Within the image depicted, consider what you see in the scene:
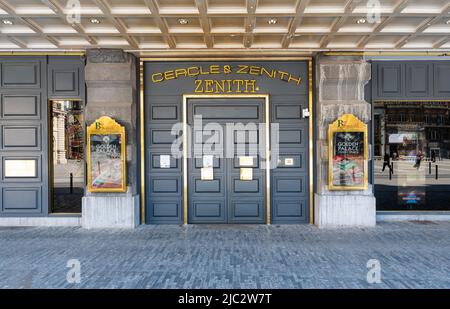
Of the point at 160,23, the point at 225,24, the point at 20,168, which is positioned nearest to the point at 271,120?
the point at 225,24

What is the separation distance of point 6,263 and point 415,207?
9.77 meters

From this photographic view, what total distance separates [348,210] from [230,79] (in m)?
4.57

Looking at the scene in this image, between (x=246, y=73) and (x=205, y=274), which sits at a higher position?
(x=246, y=73)

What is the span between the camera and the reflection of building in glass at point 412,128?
912 cm

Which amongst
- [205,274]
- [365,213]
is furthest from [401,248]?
[205,274]

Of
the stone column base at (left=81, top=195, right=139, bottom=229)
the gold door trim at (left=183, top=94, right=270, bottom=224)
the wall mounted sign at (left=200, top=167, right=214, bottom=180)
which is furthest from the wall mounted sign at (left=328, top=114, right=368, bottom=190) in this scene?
the stone column base at (left=81, top=195, right=139, bottom=229)

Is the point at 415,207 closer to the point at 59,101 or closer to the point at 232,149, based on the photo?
the point at 232,149

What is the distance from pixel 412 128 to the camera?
9250 millimetres

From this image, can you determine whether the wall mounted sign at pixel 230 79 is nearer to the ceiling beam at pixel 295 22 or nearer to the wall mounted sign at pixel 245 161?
the ceiling beam at pixel 295 22

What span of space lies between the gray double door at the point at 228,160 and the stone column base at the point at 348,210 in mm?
1662

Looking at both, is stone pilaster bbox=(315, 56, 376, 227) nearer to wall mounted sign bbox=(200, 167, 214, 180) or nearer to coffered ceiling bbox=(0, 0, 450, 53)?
coffered ceiling bbox=(0, 0, 450, 53)

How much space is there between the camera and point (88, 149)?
8.53 m
